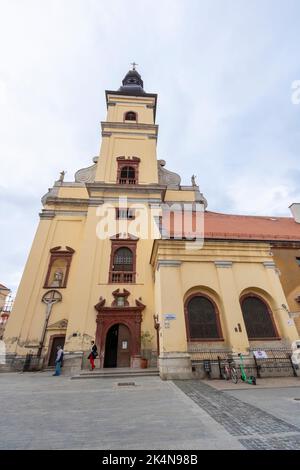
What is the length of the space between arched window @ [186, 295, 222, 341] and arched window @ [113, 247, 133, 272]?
19.4 ft

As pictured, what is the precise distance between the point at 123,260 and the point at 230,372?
9.93 m

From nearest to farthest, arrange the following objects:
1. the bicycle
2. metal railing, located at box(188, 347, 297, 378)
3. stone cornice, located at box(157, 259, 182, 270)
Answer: the bicycle → metal railing, located at box(188, 347, 297, 378) → stone cornice, located at box(157, 259, 182, 270)

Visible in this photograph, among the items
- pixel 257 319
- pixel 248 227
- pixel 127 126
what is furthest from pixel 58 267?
pixel 127 126

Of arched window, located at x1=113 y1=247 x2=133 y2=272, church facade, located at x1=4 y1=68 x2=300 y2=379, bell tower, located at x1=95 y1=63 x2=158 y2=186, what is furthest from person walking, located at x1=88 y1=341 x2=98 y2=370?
bell tower, located at x1=95 y1=63 x2=158 y2=186

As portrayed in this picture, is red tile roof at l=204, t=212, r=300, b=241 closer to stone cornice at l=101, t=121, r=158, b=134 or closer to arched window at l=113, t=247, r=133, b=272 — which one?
arched window at l=113, t=247, r=133, b=272

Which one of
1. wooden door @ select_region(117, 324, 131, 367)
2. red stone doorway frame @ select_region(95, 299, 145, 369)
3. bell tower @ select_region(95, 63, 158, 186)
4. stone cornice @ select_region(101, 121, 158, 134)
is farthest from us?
stone cornice @ select_region(101, 121, 158, 134)

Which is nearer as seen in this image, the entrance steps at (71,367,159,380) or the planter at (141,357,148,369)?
the entrance steps at (71,367,159,380)

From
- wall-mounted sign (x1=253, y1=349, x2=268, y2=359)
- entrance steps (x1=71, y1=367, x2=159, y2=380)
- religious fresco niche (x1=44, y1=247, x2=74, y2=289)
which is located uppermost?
religious fresco niche (x1=44, y1=247, x2=74, y2=289)

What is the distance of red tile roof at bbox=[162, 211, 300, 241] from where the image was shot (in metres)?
14.7

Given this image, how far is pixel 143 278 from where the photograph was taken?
1612 cm

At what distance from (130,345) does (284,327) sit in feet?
30.2

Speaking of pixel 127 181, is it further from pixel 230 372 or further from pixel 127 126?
pixel 230 372
